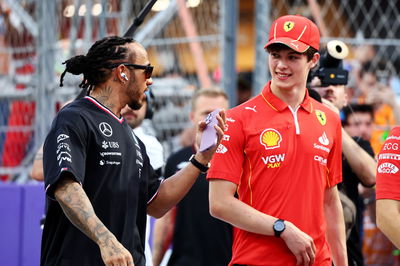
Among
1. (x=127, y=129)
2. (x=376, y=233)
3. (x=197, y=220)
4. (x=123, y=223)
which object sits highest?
(x=127, y=129)

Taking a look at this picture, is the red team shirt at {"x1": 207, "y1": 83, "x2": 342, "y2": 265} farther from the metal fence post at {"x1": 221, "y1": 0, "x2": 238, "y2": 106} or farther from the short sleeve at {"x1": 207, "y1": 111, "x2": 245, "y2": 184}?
the metal fence post at {"x1": 221, "y1": 0, "x2": 238, "y2": 106}

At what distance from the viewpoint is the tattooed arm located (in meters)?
3.95

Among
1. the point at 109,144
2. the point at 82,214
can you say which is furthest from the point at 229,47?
the point at 82,214

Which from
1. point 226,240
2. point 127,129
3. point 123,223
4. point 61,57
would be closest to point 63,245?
point 123,223

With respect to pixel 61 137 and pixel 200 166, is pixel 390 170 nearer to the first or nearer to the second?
pixel 200 166

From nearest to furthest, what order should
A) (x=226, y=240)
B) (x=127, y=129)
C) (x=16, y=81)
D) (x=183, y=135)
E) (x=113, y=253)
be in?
1. (x=113, y=253)
2. (x=127, y=129)
3. (x=226, y=240)
4. (x=183, y=135)
5. (x=16, y=81)

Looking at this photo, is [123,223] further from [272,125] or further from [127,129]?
[272,125]

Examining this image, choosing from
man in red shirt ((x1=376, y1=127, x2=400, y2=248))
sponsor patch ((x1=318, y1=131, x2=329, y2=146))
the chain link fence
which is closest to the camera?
man in red shirt ((x1=376, y1=127, x2=400, y2=248))

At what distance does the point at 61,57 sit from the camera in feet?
31.1

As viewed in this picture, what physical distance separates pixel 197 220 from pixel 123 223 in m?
2.38

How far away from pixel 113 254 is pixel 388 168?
143 cm

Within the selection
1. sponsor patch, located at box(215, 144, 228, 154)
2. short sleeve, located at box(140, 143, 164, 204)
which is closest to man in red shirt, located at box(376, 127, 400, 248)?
sponsor patch, located at box(215, 144, 228, 154)

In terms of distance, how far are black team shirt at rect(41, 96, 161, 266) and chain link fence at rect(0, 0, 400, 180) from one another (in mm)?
3953

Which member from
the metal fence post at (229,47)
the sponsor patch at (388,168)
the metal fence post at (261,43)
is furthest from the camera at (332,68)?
the metal fence post at (229,47)
